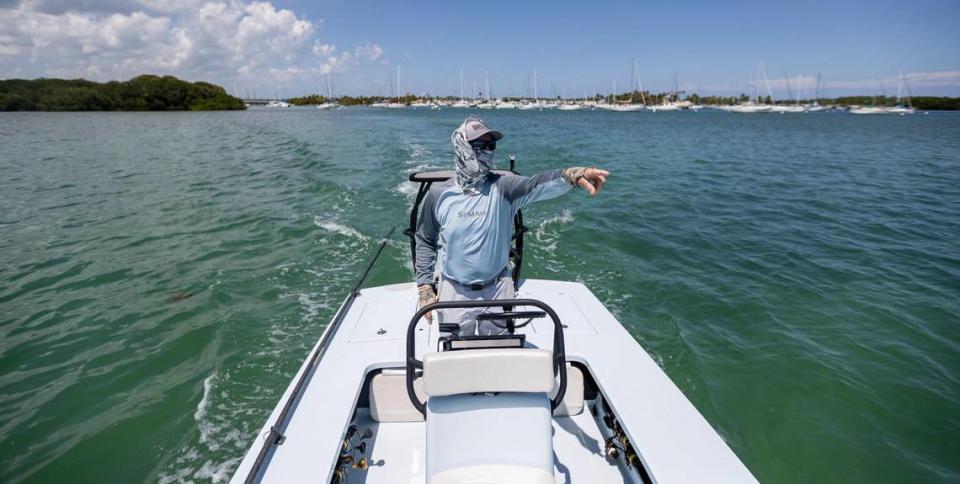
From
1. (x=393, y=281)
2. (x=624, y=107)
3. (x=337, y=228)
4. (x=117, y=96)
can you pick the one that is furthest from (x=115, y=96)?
(x=624, y=107)

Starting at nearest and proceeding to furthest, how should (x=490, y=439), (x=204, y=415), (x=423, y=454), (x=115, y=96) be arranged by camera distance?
1. (x=490, y=439)
2. (x=423, y=454)
3. (x=204, y=415)
4. (x=115, y=96)

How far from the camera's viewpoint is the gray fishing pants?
112 inches

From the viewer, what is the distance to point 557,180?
2477 mm

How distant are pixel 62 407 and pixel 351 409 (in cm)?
364

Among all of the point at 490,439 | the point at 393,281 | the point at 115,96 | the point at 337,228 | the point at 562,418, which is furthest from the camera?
→ the point at 115,96

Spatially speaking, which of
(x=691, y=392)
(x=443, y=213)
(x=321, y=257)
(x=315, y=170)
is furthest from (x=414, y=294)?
(x=315, y=170)

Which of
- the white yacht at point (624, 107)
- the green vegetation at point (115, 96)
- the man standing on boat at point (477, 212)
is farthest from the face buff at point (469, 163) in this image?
the white yacht at point (624, 107)

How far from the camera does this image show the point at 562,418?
3.26m

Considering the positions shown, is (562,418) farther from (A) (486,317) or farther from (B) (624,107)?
(B) (624,107)

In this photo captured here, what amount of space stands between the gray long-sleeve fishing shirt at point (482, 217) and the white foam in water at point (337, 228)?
6.43m

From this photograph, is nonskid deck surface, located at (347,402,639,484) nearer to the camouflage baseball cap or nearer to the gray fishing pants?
the gray fishing pants

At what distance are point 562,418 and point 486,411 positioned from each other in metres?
1.42

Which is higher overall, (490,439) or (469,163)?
(469,163)

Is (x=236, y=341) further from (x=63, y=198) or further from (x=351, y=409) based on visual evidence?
(x=63, y=198)
